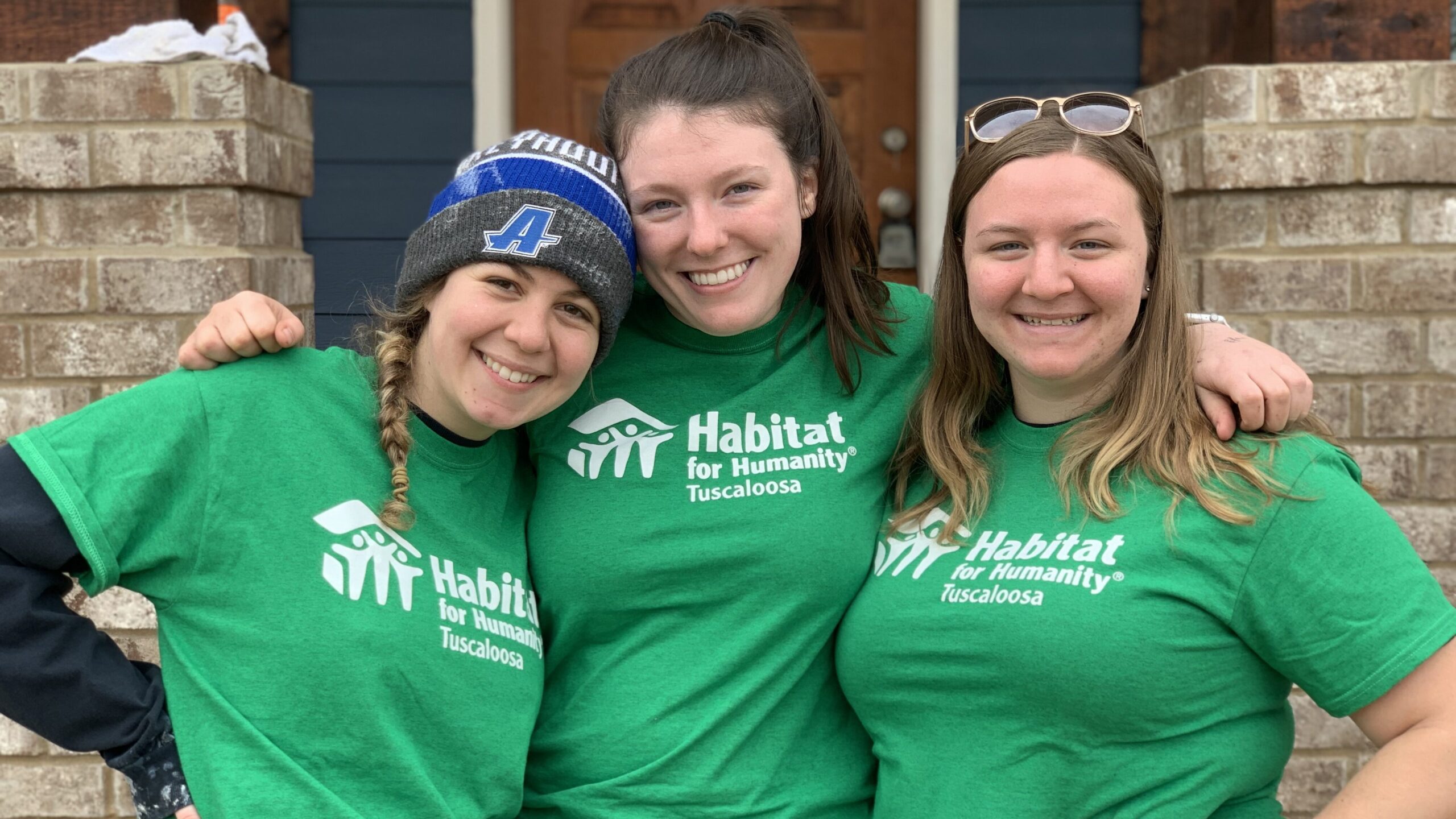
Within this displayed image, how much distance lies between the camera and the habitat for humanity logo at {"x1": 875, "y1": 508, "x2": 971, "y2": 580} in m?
1.77

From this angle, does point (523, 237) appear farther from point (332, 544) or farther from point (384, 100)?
point (384, 100)

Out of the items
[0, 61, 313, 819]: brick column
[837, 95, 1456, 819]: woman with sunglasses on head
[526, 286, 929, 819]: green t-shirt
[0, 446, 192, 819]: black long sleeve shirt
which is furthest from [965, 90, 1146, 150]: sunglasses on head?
[0, 61, 313, 819]: brick column

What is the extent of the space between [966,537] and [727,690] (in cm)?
38

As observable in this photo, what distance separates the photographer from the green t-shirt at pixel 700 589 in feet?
5.74

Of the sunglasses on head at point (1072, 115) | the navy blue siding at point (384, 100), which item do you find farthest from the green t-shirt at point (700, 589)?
the navy blue siding at point (384, 100)

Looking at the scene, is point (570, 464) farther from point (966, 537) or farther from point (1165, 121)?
point (1165, 121)

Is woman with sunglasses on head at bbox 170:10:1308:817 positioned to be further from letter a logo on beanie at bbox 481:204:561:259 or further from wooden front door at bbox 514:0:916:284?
wooden front door at bbox 514:0:916:284

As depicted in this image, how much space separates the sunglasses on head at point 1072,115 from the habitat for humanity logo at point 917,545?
0.53 meters

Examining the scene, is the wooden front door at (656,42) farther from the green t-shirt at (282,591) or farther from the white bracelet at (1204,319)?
the green t-shirt at (282,591)

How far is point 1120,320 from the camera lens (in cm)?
170

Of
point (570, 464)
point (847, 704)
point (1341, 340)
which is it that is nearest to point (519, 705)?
point (570, 464)

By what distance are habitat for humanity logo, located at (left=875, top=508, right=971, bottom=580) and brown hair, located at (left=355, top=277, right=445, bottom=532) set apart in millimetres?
650

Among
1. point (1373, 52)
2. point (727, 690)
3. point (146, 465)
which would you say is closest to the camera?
point (146, 465)

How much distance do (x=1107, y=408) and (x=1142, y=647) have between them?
0.35m
